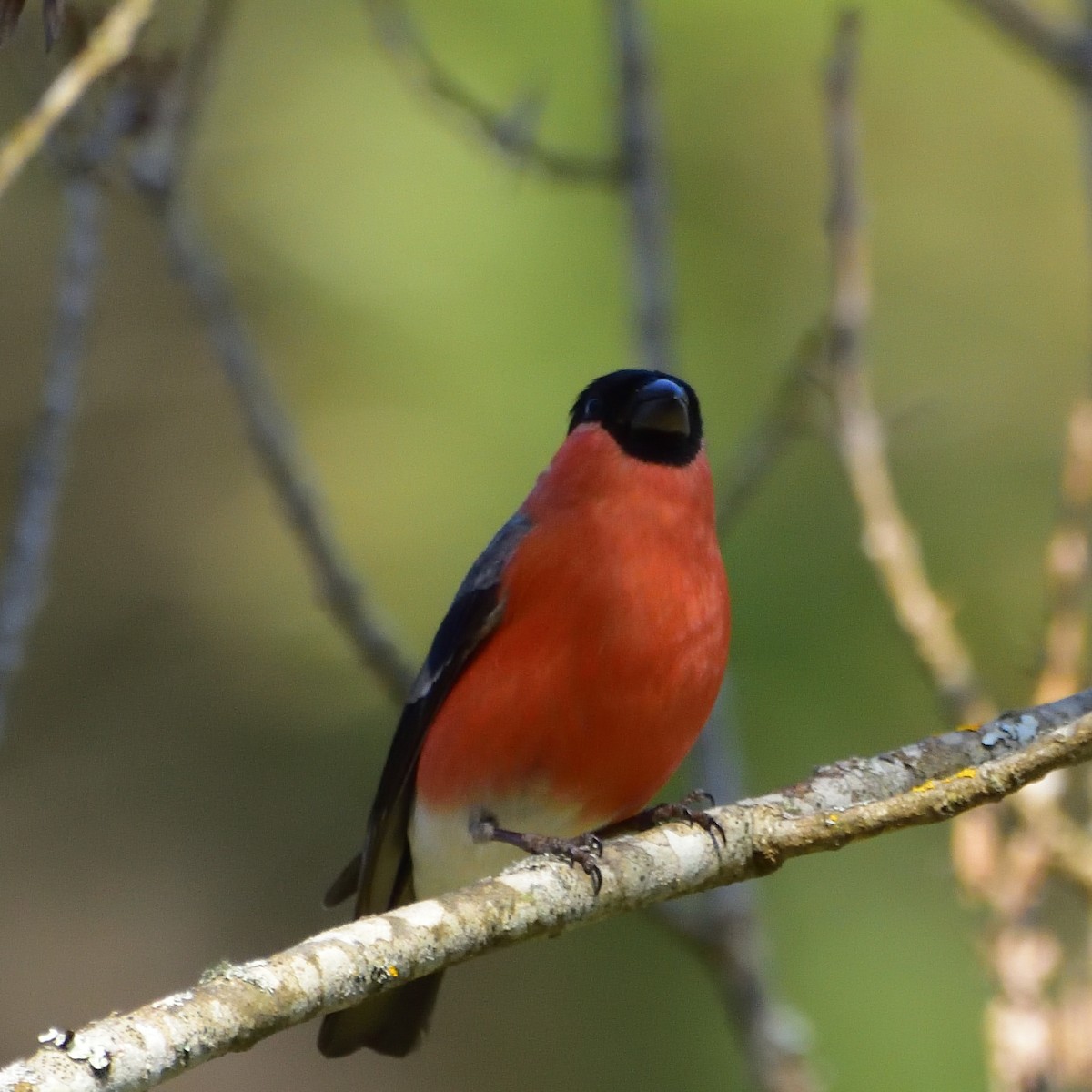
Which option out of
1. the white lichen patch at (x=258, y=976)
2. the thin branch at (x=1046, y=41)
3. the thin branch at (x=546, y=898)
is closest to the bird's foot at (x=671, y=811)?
the thin branch at (x=546, y=898)

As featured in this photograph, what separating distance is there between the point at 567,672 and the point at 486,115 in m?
2.08

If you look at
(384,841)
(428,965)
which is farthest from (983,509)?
(428,965)

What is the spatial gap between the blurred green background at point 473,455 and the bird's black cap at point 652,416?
2060 mm

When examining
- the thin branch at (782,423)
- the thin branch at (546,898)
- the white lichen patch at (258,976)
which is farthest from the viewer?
the thin branch at (782,423)

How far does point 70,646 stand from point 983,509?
418 cm

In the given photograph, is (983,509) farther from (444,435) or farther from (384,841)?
(384,841)

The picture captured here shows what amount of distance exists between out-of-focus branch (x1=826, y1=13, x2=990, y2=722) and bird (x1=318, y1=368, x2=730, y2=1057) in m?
0.40

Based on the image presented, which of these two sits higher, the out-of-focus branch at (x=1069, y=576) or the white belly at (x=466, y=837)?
the out-of-focus branch at (x=1069, y=576)

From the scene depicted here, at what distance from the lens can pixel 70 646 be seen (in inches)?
323

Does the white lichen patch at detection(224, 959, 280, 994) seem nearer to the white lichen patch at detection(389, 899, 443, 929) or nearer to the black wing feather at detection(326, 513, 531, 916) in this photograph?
the white lichen patch at detection(389, 899, 443, 929)

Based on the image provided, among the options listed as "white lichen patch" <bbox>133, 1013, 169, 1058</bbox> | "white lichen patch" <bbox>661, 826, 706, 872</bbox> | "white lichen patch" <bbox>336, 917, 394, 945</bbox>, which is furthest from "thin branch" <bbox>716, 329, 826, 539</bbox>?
"white lichen patch" <bbox>133, 1013, 169, 1058</bbox>

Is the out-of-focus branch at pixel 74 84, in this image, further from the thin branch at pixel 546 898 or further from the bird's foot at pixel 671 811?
the bird's foot at pixel 671 811

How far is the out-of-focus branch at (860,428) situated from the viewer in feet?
14.4

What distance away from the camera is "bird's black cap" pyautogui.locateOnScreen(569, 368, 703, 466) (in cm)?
458
